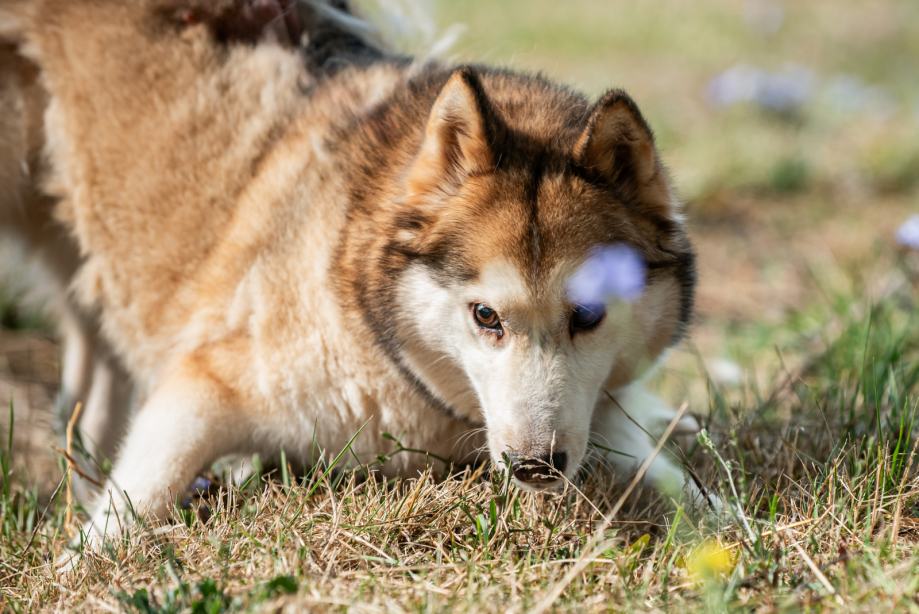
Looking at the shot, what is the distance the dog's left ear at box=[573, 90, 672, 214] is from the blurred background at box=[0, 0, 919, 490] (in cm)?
47

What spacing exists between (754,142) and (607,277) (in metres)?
4.27

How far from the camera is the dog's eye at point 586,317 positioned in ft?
7.87

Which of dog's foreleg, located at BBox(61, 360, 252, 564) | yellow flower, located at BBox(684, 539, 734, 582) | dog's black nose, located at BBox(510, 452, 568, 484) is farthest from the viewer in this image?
dog's foreleg, located at BBox(61, 360, 252, 564)

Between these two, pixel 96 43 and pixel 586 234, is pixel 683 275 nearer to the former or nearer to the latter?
pixel 586 234

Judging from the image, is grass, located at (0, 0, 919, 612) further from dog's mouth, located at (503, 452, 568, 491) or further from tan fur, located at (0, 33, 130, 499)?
tan fur, located at (0, 33, 130, 499)

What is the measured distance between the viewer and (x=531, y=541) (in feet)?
8.02

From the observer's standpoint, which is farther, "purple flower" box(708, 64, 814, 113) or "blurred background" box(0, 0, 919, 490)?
"purple flower" box(708, 64, 814, 113)

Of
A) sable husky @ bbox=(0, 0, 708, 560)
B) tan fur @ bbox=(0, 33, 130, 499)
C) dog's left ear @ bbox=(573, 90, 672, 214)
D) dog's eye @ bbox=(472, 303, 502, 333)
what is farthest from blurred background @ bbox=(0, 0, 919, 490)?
dog's eye @ bbox=(472, 303, 502, 333)

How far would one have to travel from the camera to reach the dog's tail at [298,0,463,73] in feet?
11.7

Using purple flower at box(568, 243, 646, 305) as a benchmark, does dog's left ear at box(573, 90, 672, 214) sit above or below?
above

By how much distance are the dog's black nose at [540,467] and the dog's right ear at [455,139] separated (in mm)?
720

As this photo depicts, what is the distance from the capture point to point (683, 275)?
2658mm

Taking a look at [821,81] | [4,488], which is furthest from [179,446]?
[821,81]

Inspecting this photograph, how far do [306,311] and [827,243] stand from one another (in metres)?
3.56
